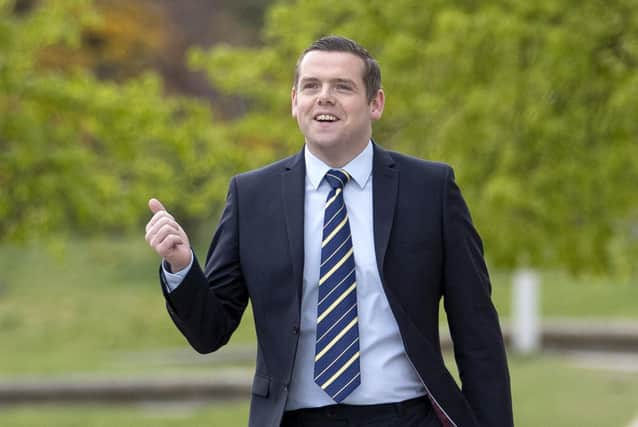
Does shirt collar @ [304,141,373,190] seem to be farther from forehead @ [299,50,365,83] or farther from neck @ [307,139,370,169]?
forehead @ [299,50,365,83]

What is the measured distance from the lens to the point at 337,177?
3.56 m

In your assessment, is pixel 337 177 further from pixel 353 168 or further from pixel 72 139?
pixel 72 139

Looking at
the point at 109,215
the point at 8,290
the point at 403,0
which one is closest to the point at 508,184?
the point at 403,0

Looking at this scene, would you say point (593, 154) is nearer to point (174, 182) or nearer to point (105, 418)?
point (174, 182)

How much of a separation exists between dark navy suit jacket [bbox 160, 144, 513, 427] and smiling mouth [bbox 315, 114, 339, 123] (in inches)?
8.4

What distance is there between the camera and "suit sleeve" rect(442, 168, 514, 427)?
11.5ft

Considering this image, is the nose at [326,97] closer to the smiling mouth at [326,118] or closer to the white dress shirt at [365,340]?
the smiling mouth at [326,118]

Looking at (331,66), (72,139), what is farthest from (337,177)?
(72,139)

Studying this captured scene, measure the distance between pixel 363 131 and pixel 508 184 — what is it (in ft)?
18.9

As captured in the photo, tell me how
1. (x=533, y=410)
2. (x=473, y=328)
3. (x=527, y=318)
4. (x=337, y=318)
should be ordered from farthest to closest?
(x=527, y=318)
(x=533, y=410)
(x=473, y=328)
(x=337, y=318)

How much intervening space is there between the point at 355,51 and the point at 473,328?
0.82 metres

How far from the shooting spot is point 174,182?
1202 cm

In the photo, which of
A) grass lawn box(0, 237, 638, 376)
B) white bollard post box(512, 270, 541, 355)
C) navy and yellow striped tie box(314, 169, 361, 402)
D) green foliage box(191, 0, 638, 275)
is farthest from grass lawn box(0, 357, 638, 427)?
navy and yellow striped tie box(314, 169, 361, 402)

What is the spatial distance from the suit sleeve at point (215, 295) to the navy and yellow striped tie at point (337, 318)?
27cm
